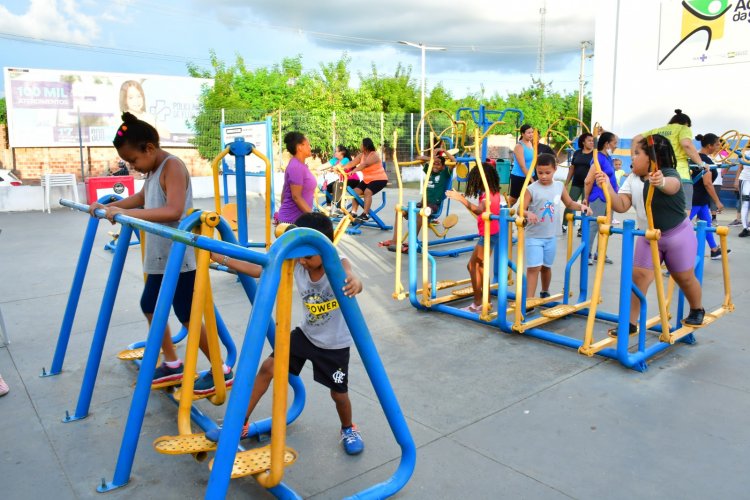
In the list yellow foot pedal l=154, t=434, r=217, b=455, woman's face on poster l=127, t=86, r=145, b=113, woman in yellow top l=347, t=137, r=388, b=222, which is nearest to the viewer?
yellow foot pedal l=154, t=434, r=217, b=455

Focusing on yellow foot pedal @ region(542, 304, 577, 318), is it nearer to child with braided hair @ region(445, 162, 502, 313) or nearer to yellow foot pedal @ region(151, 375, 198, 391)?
child with braided hair @ region(445, 162, 502, 313)

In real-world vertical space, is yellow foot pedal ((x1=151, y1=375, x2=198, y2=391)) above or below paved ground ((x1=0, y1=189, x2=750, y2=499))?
above

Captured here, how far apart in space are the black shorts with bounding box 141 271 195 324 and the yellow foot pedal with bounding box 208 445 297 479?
3.77 feet

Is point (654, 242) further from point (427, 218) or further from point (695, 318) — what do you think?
point (427, 218)

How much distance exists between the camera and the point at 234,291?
609 centimetres

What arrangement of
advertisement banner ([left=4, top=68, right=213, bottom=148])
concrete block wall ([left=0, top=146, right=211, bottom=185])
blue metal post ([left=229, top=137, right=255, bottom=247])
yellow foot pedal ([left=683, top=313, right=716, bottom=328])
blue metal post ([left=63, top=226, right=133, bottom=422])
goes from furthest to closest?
concrete block wall ([left=0, top=146, right=211, bottom=185])
advertisement banner ([left=4, top=68, right=213, bottom=148])
blue metal post ([left=229, top=137, right=255, bottom=247])
yellow foot pedal ([left=683, top=313, right=716, bottom=328])
blue metal post ([left=63, top=226, right=133, bottom=422])

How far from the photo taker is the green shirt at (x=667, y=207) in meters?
3.92

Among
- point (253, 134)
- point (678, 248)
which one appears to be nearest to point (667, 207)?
point (678, 248)

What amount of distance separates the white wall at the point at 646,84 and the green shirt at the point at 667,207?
10653 millimetres

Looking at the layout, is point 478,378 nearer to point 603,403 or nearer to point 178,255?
point 603,403

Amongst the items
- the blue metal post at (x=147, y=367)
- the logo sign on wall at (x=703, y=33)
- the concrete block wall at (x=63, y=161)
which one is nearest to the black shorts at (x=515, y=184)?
the blue metal post at (x=147, y=367)

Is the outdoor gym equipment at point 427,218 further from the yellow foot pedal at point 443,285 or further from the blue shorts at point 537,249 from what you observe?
the blue shorts at point 537,249

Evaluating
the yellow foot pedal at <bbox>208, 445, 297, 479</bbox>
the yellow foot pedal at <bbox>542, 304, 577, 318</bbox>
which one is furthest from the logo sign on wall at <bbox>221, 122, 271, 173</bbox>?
the yellow foot pedal at <bbox>208, 445, 297, 479</bbox>

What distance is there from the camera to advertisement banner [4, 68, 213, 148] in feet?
74.2
